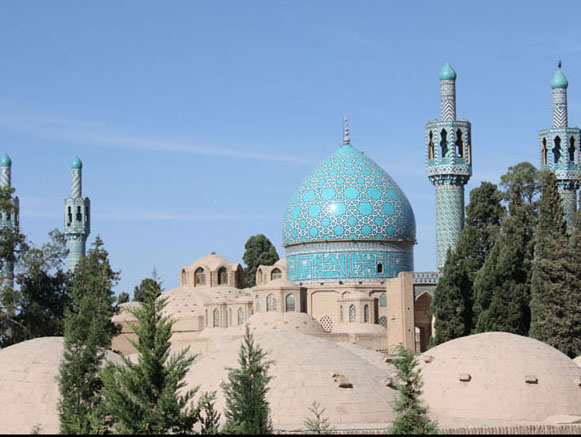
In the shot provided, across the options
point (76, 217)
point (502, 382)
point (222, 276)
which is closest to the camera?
point (502, 382)

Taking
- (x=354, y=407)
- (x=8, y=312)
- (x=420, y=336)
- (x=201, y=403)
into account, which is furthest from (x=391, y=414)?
(x=420, y=336)

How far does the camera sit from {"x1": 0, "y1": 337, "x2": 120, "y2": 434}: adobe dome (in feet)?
63.4

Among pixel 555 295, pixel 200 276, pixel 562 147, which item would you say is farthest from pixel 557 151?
pixel 200 276

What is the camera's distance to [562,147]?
128 feet

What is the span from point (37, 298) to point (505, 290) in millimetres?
12854

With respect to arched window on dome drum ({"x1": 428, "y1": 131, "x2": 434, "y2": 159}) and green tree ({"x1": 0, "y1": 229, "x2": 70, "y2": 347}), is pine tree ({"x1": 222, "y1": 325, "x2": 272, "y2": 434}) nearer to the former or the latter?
green tree ({"x1": 0, "y1": 229, "x2": 70, "y2": 347})

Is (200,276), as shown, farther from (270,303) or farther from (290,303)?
(290,303)

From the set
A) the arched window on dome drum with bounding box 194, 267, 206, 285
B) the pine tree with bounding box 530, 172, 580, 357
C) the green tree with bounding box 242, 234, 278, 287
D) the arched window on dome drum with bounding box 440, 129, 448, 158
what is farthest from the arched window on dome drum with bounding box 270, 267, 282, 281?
the pine tree with bounding box 530, 172, 580, 357

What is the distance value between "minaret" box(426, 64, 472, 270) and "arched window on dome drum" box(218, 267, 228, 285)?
29.0 feet

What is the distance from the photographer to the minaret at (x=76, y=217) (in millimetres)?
46031

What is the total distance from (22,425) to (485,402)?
8.49 metres

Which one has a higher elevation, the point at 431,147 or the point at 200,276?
the point at 431,147

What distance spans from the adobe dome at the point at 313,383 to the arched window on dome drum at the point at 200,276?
66.3 feet

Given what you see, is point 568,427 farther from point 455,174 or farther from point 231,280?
point 231,280
